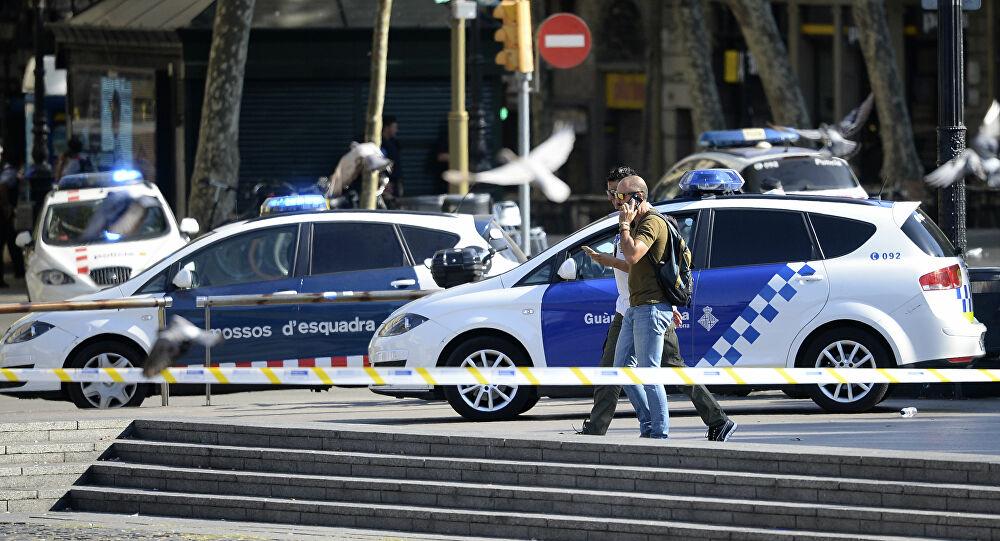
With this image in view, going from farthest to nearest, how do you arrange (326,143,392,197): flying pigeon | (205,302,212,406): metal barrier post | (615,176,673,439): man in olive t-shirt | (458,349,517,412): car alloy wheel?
(326,143,392,197): flying pigeon < (205,302,212,406): metal barrier post < (458,349,517,412): car alloy wheel < (615,176,673,439): man in olive t-shirt

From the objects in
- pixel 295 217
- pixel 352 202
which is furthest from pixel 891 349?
pixel 352 202

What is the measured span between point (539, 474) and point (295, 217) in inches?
186

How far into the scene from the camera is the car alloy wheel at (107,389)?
13414mm

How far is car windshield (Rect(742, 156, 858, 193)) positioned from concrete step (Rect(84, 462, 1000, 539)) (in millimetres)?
9569

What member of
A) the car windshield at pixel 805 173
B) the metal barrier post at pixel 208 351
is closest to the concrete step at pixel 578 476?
the metal barrier post at pixel 208 351

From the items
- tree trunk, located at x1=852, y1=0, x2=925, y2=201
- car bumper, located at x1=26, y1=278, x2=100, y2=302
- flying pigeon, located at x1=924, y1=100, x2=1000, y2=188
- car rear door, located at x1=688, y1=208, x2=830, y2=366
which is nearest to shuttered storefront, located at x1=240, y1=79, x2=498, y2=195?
tree trunk, located at x1=852, y1=0, x2=925, y2=201

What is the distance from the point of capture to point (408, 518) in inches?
396

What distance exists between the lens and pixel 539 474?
9.90 meters

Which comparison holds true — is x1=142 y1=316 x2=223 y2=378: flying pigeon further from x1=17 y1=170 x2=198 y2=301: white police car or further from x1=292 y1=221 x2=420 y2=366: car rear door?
x1=17 y1=170 x2=198 y2=301: white police car

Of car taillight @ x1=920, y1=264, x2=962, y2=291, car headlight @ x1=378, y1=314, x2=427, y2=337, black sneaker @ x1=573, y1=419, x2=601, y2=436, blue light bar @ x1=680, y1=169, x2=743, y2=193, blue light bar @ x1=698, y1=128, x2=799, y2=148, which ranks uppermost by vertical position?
blue light bar @ x1=698, y1=128, x2=799, y2=148

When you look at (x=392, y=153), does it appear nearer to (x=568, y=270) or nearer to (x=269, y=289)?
(x=269, y=289)

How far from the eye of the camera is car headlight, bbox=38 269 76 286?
1809cm

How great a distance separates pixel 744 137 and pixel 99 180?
6.94 m

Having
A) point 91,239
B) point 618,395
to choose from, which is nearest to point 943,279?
point 618,395
